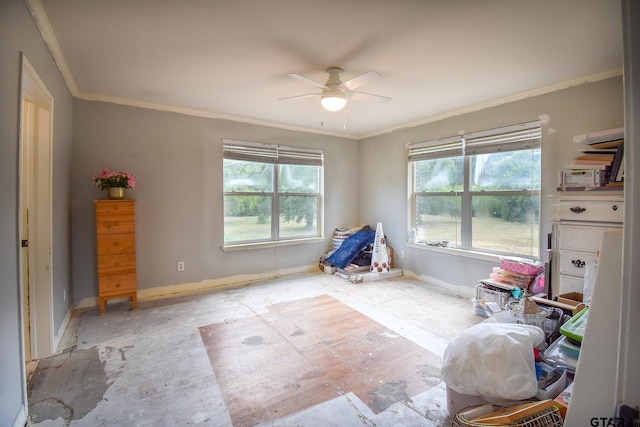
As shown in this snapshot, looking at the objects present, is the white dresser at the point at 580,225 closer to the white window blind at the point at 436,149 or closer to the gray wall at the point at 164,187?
the white window blind at the point at 436,149

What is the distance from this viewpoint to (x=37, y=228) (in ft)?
7.60

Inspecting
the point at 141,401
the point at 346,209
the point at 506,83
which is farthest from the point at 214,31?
the point at 346,209

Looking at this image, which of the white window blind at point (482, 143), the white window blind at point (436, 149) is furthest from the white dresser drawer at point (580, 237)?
the white window blind at point (436, 149)

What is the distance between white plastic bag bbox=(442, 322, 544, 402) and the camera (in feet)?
4.60

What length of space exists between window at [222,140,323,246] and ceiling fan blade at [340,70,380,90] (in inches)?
81.5

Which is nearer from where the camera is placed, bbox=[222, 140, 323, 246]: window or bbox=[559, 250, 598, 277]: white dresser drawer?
bbox=[559, 250, 598, 277]: white dresser drawer

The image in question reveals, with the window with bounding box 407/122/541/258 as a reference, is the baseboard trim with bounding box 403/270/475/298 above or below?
below

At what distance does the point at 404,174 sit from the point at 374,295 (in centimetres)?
186

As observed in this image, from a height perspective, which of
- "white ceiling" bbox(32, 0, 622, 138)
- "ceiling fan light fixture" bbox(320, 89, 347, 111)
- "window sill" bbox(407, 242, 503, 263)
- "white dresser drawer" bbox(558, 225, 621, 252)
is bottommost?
"window sill" bbox(407, 242, 503, 263)

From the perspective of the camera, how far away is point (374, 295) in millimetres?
3764

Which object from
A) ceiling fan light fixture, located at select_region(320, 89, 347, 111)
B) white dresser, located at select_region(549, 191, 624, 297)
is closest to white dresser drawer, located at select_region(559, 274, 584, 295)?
white dresser, located at select_region(549, 191, 624, 297)

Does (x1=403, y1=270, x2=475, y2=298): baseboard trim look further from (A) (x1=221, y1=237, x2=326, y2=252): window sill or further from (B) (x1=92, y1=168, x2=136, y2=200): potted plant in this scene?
(B) (x1=92, y1=168, x2=136, y2=200): potted plant

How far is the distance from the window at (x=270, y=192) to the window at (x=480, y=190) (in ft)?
5.19

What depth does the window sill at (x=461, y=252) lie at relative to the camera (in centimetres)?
351
